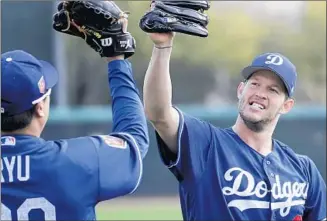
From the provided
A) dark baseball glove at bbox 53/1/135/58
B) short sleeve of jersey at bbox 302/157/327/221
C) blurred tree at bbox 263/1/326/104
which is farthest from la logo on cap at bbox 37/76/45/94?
blurred tree at bbox 263/1/326/104

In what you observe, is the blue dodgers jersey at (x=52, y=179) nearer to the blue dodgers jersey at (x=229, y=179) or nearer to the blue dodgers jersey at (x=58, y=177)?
the blue dodgers jersey at (x=58, y=177)

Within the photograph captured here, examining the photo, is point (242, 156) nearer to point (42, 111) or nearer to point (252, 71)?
point (252, 71)

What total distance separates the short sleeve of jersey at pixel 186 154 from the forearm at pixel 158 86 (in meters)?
0.14

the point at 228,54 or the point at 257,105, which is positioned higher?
the point at 257,105

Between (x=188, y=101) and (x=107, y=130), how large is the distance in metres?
9.79

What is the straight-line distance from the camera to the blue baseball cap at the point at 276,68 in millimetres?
3463

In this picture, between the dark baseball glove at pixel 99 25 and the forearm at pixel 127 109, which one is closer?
the forearm at pixel 127 109

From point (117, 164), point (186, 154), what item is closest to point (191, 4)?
point (186, 154)

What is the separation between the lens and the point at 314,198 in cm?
350

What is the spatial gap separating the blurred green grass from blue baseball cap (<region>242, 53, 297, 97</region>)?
6.63 metres

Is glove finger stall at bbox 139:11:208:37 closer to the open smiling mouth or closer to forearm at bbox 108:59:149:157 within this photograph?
forearm at bbox 108:59:149:157

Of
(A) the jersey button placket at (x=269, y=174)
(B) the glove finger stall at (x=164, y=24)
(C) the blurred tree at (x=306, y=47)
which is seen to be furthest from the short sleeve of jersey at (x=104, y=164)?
(C) the blurred tree at (x=306, y=47)

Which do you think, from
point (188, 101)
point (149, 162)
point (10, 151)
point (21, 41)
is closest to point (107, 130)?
point (149, 162)

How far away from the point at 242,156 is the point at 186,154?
1.00ft
